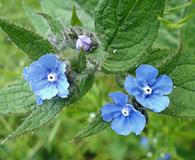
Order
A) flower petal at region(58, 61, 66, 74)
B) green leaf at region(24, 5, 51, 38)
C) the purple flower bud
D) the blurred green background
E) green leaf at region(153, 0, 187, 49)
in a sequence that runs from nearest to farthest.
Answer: flower petal at region(58, 61, 66, 74), the purple flower bud, green leaf at region(24, 5, 51, 38), green leaf at region(153, 0, 187, 49), the blurred green background

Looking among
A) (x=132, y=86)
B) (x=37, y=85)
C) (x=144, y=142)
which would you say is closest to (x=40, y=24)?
(x=37, y=85)

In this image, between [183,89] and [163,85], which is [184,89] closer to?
[183,89]

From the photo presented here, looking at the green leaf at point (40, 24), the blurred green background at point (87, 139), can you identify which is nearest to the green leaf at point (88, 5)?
the green leaf at point (40, 24)

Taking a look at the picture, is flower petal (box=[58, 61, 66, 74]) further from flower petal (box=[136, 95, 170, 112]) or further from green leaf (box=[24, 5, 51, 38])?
green leaf (box=[24, 5, 51, 38])

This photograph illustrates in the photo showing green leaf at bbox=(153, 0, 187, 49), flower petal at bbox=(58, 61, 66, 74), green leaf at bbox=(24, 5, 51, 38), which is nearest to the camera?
flower petal at bbox=(58, 61, 66, 74)

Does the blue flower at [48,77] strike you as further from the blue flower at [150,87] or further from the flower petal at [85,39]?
the blue flower at [150,87]

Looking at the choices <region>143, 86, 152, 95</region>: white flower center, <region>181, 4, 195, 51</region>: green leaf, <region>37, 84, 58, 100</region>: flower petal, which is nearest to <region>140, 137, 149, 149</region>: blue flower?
<region>181, 4, 195, 51</region>: green leaf
